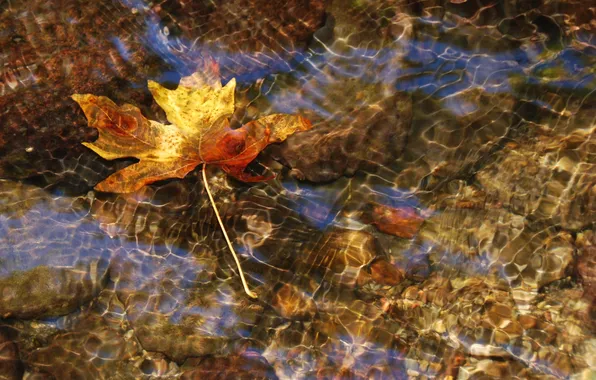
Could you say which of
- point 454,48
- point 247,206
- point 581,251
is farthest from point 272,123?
point 581,251

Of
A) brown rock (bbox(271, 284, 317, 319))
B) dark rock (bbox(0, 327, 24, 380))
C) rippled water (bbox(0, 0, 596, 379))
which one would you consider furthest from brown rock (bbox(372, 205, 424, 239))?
dark rock (bbox(0, 327, 24, 380))

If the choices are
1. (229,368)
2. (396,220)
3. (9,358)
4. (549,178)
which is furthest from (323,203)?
(9,358)

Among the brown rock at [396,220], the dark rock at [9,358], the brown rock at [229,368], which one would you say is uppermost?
the brown rock at [396,220]

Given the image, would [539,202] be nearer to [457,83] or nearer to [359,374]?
[457,83]

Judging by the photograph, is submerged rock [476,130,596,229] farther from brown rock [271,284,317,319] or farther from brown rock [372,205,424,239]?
brown rock [271,284,317,319]

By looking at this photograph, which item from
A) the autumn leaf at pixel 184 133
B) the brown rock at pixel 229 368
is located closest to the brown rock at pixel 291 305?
the autumn leaf at pixel 184 133

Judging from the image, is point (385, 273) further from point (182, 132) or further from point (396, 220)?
point (182, 132)

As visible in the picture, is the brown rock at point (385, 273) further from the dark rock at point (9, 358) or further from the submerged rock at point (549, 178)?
the dark rock at point (9, 358)
